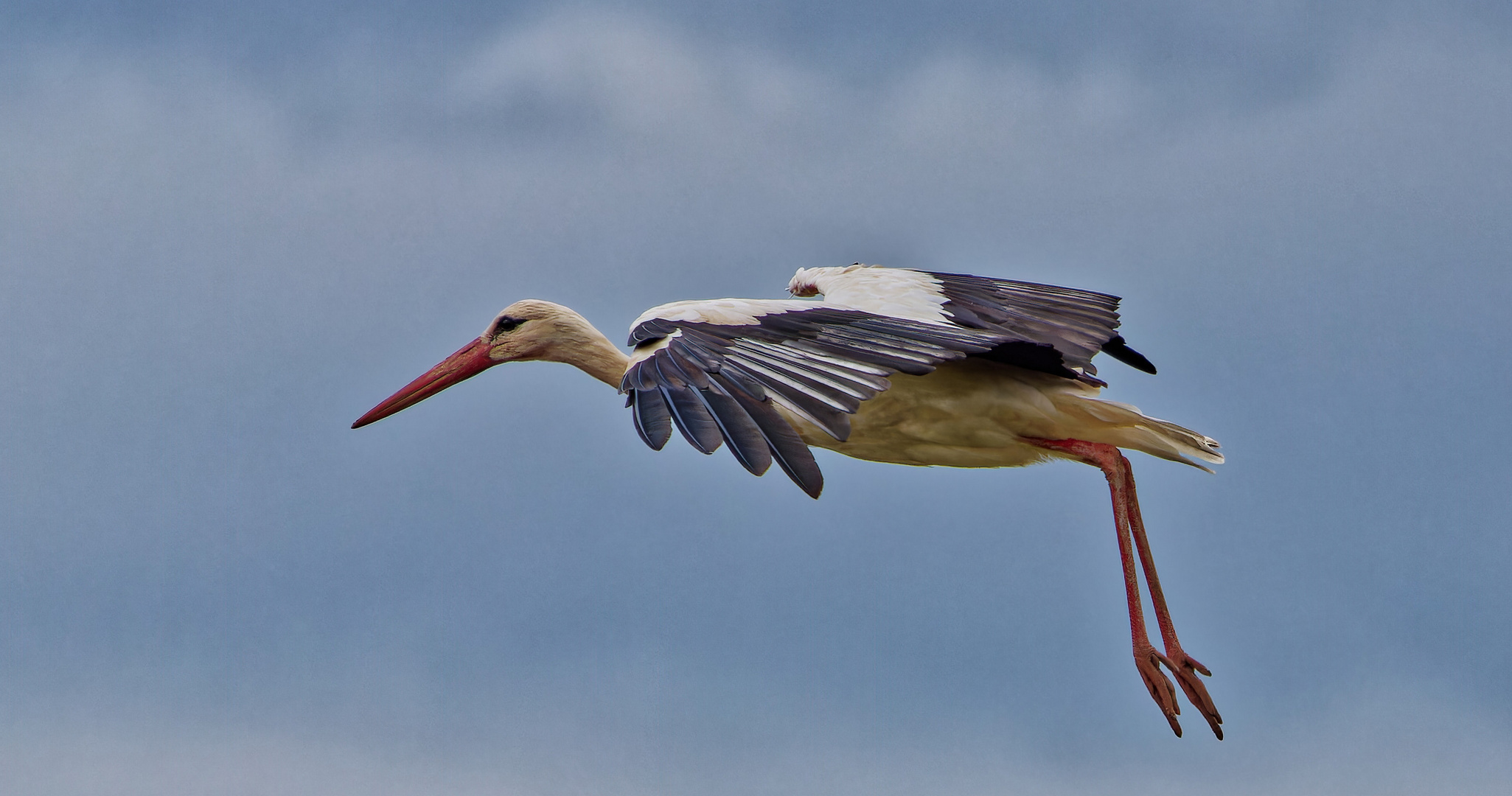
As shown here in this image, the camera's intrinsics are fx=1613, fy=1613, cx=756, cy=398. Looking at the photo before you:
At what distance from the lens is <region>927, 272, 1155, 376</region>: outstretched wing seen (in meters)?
8.34

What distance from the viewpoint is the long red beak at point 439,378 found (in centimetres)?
969

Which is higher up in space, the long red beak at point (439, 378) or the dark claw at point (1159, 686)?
the long red beak at point (439, 378)

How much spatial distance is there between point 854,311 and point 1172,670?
2.36 meters

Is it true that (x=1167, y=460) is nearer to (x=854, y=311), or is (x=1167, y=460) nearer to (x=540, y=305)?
(x=854, y=311)

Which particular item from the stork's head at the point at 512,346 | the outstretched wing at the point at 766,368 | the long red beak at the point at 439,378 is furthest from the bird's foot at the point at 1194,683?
the long red beak at the point at 439,378

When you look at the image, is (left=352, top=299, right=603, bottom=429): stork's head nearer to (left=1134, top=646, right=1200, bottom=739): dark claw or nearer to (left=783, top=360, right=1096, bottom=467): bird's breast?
(left=783, top=360, right=1096, bottom=467): bird's breast

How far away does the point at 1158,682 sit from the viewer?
25.3 ft

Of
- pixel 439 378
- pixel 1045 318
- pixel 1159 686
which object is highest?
pixel 1045 318

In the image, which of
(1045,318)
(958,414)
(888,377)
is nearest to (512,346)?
(958,414)

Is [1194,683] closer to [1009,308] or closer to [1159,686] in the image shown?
[1159,686]

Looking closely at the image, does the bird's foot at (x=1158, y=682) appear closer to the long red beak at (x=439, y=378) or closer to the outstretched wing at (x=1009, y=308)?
the outstretched wing at (x=1009, y=308)

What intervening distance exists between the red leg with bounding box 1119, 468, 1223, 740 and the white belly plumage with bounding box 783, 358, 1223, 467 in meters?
0.29

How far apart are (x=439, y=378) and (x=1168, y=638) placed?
456 centimetres

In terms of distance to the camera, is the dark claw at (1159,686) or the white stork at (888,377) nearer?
the white stork at (888,377)
